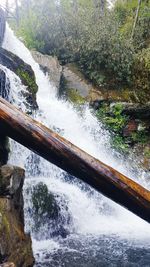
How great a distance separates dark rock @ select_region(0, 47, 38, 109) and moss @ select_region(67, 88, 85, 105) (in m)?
3.38

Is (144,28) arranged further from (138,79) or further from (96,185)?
(96,185)

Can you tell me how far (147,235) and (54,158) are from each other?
5665 mm

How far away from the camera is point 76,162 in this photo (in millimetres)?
3354

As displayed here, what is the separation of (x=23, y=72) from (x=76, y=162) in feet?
31.1

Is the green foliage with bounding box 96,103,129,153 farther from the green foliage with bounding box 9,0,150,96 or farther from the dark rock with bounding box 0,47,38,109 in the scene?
the dark rock with bounding box 0,47,38,109

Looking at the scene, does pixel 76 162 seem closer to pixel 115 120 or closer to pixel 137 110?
pixel 115 120

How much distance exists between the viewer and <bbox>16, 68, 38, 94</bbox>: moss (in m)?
12.0

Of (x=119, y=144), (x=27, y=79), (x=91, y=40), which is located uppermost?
(x=91, y=40)

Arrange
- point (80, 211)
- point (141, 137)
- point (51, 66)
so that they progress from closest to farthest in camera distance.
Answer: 1. point (80, 211)
2. point (141, 137)
3. point (51, 66)

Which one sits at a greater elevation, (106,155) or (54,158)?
(106,155)

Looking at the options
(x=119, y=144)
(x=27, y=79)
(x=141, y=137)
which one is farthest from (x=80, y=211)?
(x=141, y=137)

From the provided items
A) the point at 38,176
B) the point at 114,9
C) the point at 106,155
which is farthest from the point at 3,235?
the point at 114,9

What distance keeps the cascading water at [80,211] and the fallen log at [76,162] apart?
3.53 metres

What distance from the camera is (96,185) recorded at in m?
3.29
